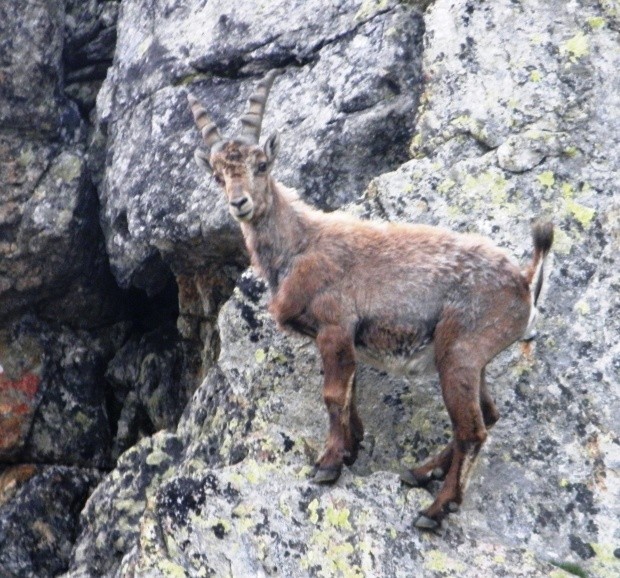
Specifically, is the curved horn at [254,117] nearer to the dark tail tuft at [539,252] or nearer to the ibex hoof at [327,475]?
the dark tail tuft at [539,252]

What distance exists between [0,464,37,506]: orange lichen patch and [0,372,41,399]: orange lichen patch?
2.99 ft

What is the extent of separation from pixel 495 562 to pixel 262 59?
22.5 ft

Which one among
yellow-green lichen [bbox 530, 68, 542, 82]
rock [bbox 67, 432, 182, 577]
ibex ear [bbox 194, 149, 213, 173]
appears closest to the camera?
ibex ear [bbox 194, 149, 213, 173]

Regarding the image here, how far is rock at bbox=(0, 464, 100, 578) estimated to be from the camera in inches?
484

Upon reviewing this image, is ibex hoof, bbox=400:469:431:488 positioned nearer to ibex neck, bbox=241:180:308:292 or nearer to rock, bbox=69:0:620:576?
rock, bbox=69:0:620:576

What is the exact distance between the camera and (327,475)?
895 centimetres

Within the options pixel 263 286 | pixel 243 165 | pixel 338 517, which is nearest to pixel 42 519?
pixel 263 286

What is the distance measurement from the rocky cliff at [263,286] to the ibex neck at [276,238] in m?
0.95

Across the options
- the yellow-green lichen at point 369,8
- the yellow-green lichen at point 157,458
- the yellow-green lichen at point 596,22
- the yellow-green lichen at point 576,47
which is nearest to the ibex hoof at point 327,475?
the yellow-green lichen at point 157,458

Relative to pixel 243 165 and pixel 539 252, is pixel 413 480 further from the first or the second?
pixel 243 165

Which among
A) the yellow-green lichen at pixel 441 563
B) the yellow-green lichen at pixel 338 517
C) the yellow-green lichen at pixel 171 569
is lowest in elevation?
the yellow-green lichen at pixel 441 563

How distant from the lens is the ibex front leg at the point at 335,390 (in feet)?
29.4

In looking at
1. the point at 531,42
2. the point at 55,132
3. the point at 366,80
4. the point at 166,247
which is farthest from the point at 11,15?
the point at 531,42

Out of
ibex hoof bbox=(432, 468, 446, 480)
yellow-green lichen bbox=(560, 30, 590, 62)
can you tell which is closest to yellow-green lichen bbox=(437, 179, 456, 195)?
yellow-green lichen bbox=(560, 30, 590, 62)
